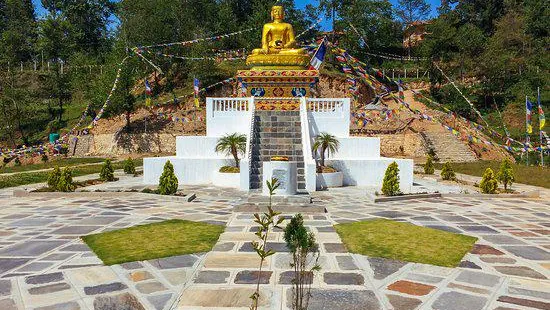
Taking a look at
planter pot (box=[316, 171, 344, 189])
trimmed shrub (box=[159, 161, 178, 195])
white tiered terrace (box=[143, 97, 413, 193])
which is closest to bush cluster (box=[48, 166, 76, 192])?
white tiered terrace (box=[143, 97, 413, 193])

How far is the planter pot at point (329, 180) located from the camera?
51.0 feet

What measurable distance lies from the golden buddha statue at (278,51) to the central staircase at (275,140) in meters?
4.48

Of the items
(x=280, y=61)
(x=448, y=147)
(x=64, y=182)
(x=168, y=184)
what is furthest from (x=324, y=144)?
(x=448, y=147)

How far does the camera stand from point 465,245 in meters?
7.49

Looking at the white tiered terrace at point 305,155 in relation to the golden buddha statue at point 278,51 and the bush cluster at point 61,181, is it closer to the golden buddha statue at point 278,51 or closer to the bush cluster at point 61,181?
the bush cluster at point 61,181

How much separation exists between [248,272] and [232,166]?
35.5ft

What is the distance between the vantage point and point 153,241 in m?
7.57

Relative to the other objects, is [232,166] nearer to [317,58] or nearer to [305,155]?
[305,155]

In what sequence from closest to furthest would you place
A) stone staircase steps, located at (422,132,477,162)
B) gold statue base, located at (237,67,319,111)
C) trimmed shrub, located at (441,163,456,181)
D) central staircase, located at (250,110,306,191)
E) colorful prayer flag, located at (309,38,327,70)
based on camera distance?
central staircase, located at (250,110,306,191), trimmed shrub, located at (441,163,456,181), gold statue base, located at (237,67,319,111), colorful prayer flag, located at (309,38,327,70), stone staircase steps, located at (422,132,477,162)

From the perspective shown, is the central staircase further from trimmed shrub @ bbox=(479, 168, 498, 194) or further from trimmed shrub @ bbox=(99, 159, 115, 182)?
trimmed shrub @ bbox=(99, 159, 115, 182)

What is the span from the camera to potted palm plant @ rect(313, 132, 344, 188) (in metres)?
15.6

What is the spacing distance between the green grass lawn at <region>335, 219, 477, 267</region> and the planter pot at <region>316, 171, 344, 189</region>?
6.33 metres

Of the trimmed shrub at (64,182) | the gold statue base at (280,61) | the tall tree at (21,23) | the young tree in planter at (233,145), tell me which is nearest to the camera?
the trimmed shrub at (64,182)

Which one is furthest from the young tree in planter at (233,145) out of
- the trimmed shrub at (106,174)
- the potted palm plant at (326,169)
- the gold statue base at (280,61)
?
the gold statue base at (280,61)
